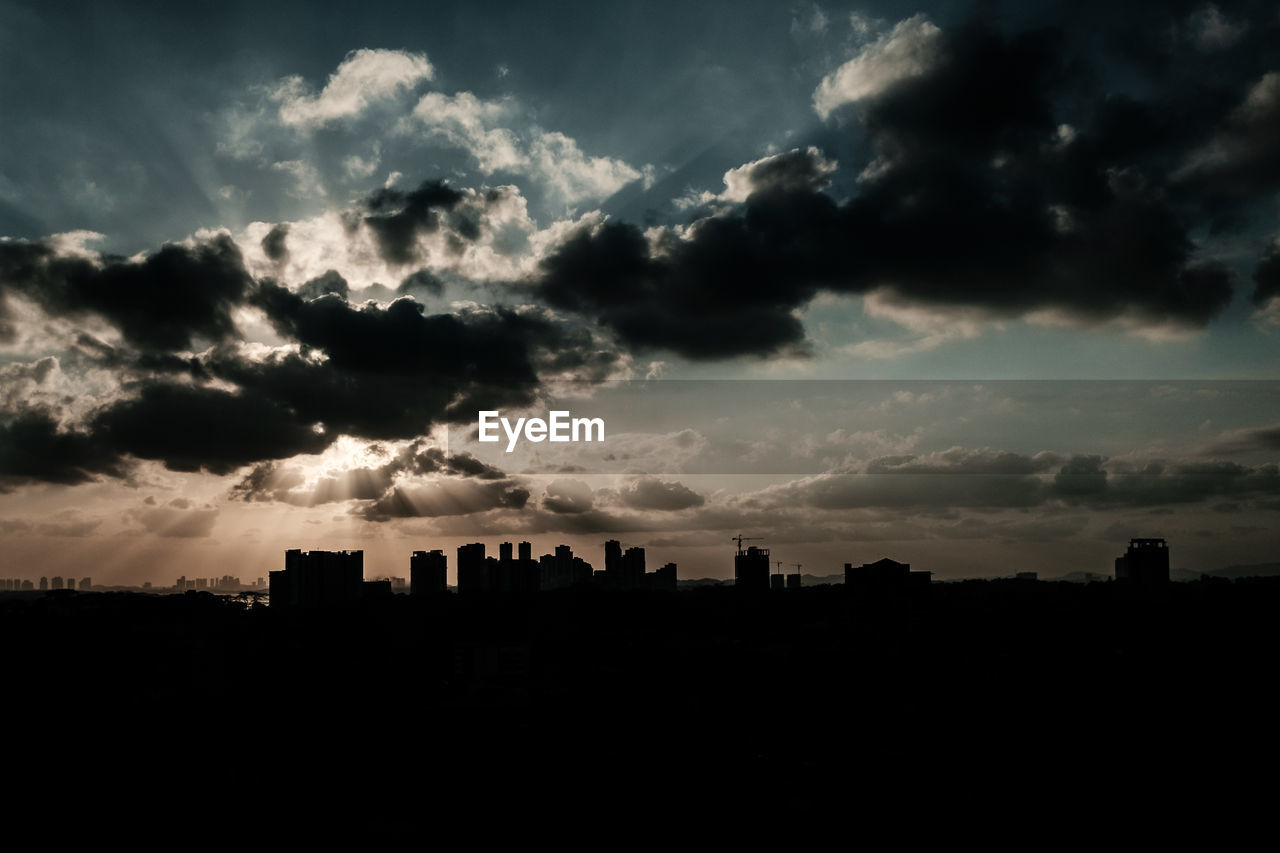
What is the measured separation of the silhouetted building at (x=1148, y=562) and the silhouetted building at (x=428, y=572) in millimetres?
105991

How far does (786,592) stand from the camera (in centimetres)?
14638

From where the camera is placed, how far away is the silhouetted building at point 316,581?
119500 millimetres

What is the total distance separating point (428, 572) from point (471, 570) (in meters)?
6.74

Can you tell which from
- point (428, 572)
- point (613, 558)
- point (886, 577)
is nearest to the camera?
point (886, 577)

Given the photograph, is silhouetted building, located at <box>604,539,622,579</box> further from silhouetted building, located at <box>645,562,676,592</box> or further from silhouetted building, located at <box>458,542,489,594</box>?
silhouetted building, located at <box>458,542,489,594</box>

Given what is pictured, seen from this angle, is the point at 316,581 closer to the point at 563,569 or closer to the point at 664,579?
Answer: the point at 563,569

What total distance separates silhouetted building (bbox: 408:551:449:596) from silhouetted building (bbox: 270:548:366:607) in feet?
34.6

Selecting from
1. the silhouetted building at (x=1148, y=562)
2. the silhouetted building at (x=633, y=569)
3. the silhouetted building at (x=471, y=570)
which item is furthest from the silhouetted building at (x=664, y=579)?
the silhouetted building at (x=1148, y=562)

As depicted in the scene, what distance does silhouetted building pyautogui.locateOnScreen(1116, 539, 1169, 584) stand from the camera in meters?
128

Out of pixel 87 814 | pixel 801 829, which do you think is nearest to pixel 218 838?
pixel 87 814

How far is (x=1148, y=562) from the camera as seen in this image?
12912cm

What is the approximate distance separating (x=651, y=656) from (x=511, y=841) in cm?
5321

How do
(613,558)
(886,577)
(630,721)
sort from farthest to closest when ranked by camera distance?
(613,558)
(886,577)
(630,721)

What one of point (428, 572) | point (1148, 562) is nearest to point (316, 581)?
point (428, 572)
